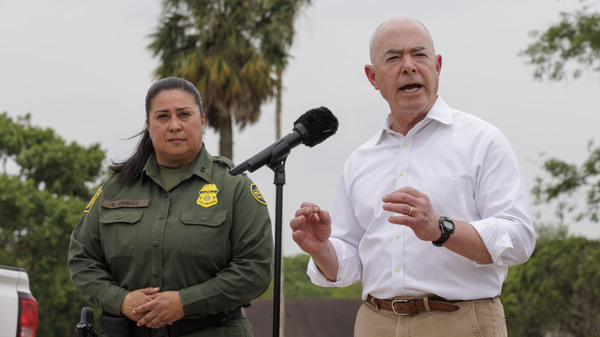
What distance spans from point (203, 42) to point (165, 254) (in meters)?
18.9

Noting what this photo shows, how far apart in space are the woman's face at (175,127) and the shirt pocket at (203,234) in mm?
284

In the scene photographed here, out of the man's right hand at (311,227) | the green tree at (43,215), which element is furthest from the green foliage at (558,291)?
the man's right hand at (311,227)

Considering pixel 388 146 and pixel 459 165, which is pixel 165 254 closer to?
pixel 388 146

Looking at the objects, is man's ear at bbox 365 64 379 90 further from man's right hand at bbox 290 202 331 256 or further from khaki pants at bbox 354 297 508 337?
khaki pants at bbox 354 297 508 337

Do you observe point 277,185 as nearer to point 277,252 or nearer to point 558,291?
point 277,252

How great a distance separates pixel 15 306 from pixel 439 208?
2.49 metres

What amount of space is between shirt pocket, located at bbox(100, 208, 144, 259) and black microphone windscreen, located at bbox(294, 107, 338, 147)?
0.84 m

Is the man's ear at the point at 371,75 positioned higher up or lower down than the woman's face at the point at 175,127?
higher up

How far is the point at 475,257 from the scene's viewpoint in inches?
108

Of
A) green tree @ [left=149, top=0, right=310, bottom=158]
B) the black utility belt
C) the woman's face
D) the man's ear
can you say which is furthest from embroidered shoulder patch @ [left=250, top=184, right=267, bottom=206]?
green tree @ [left=149, top=0, right=310, bottom=158]

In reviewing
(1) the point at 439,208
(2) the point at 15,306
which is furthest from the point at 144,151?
(1) the point at 439,208

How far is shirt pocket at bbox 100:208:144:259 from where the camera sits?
350 cm

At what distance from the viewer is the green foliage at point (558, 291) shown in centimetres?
2073

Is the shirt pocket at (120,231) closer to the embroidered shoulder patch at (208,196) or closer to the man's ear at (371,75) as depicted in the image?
the embroidered shoulder patch at (208,196)
